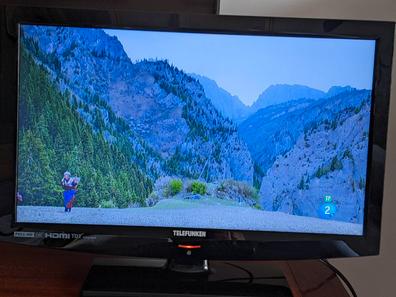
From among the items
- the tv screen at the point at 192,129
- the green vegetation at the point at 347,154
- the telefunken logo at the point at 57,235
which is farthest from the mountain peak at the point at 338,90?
the telefunken logo at the point at 57,235

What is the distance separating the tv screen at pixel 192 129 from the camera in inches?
37.3

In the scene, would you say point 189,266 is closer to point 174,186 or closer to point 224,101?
point 174,186

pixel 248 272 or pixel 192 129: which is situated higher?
pixel 192 129

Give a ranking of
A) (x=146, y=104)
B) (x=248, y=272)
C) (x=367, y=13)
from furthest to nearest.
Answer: (x=367, y=13) → (x=248, y=272) → (x=146, y=104)

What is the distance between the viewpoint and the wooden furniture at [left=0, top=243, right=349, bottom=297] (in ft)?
3.21

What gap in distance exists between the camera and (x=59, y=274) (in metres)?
1.04

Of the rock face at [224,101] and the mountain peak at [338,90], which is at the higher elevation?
the mountain peak at [338,90]

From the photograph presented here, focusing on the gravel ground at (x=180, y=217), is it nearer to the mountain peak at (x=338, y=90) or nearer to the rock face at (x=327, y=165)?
the rock face at (x=327, y=165)

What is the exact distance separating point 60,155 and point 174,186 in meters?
0.21

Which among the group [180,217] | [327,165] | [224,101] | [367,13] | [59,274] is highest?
[367,13]

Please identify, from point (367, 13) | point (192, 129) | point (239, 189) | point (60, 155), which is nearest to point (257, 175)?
point (239, 189)

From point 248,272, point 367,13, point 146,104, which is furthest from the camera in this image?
point 367,13

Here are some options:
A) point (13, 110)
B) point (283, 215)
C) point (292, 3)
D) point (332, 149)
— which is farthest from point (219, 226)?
point (292, 3)

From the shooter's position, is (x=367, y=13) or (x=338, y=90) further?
(x=367, y=13)
